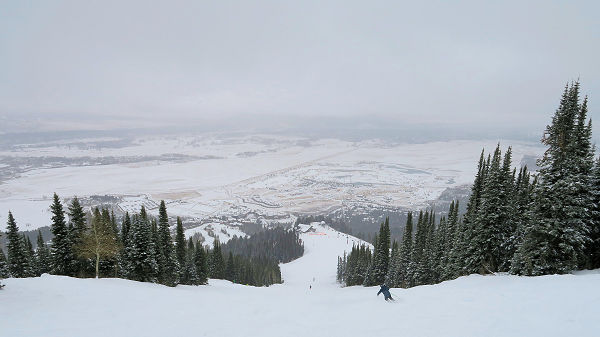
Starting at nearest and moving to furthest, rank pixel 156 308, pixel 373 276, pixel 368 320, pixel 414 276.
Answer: pixel 368 320, pixel 156 308, pixel 414 276, pixel 373 276

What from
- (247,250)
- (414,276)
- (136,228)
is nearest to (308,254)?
(247,250)

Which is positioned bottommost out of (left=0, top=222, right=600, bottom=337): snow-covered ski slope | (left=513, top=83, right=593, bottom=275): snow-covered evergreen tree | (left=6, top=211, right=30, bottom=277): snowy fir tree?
(left=6, top=211, right=30, bottom=277): snowy fir tree

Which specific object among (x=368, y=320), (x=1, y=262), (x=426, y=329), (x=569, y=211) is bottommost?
(x=1, y=262)

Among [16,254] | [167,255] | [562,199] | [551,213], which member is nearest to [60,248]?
[16,254]

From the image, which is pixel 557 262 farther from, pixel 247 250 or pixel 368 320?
pixel 247 250

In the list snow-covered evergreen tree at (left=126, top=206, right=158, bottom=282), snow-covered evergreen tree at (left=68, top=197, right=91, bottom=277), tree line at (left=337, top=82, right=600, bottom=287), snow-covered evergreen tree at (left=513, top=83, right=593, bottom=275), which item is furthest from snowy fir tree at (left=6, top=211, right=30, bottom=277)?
snow-covered evergreen tree at (left=513, top=83, right=593, bottom=275)

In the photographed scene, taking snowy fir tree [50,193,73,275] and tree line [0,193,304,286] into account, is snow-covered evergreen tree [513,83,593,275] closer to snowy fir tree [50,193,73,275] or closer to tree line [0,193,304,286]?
tree line [0,193,304,286]

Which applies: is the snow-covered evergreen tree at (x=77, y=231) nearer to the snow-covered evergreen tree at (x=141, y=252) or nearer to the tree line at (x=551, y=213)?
the snow-covered evergreen tree at (x=141, y=252)

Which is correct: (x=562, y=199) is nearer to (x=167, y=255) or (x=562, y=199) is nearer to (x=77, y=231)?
(x=167, y=255)

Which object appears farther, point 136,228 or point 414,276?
point 414,276
